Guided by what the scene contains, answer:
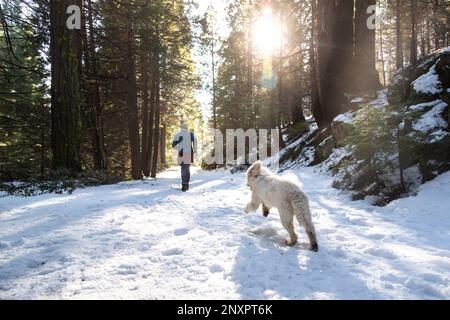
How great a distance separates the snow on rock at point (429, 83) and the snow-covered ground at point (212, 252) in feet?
10.8

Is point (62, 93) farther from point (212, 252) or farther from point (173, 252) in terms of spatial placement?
point (212, 252)

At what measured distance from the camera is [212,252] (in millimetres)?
4930

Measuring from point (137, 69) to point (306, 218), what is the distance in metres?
18.8

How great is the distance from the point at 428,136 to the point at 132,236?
7596 mm

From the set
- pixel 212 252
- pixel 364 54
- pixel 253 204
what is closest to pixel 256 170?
pixel 253 204

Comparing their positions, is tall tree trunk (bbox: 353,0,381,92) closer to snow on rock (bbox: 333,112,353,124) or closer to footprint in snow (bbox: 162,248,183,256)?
snow on rock (bbox: 333,112,353,124)

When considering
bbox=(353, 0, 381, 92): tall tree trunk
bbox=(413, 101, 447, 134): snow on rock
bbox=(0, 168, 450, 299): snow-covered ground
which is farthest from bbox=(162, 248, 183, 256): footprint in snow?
bbox=(353, 0, 381, 92): tall tree trunk

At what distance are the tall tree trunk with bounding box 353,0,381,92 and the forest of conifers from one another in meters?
0.05

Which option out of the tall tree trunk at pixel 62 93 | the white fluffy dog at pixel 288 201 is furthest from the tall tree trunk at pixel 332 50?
the tall tree trunk at pixel 62 93

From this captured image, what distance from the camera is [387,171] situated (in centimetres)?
898

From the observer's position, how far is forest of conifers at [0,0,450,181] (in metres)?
10.0
